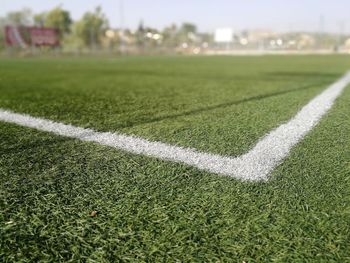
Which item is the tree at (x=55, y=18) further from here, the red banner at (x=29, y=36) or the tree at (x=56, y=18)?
the red banner at (x=29, y=36)

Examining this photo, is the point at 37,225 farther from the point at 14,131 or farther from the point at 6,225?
the point at 14,131

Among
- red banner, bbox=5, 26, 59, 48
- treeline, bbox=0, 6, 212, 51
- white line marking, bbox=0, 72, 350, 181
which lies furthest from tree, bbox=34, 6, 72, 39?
white line marking, bbox=0, 72, 350, 181

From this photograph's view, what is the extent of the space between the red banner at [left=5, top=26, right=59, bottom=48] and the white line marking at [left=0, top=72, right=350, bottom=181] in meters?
29.6

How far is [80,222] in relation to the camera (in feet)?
5.77

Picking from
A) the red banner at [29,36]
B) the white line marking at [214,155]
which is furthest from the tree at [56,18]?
the white line marking at [214,155]

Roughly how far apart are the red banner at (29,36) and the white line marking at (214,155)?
97.0 ft

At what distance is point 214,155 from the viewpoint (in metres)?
2.78

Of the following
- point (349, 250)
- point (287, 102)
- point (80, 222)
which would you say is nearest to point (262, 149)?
point (349, 250)

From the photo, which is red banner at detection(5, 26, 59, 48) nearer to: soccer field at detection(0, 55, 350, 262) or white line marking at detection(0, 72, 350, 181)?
white line marking at detection(0, 72, 350, 181)

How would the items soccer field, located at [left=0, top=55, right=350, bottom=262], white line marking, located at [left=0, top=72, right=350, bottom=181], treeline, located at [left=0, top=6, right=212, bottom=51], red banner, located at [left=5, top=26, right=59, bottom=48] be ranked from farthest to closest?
treeline, located at [left=0, top=6, right=212, bottom=51] < red banner, located at [left=5, top=26, right=59, bottom=48] < white line marking, located at [left=0, top=72, right=350, bottom=181] < soccer field, located at [left=0, top=55, right=350, bottom=262]

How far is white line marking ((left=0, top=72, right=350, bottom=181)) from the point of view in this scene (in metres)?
2.52

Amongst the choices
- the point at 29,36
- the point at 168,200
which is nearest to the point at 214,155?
the point at 168,200

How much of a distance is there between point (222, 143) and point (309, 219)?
1394mm

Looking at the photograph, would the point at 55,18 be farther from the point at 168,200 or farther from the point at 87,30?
the point at 168,200
